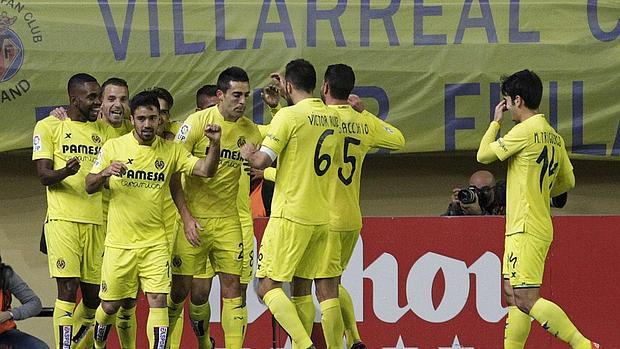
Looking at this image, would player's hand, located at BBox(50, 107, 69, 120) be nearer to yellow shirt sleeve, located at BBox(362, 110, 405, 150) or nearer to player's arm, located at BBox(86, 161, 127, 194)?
player's arm, located at BBox(86, 161, 127, 194)

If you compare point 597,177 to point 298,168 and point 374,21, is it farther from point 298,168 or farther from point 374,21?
point 298,168

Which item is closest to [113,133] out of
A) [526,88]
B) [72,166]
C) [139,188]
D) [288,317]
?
[72,166]

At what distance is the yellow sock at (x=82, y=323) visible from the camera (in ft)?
34.6

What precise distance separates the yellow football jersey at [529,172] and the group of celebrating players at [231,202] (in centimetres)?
1

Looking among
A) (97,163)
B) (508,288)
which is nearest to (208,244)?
(97,163)

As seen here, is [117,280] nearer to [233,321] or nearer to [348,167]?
[233,321]

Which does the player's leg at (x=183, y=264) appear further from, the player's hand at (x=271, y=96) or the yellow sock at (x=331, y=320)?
the player's hand at (x=271, y=96)

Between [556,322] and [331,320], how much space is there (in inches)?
63.6

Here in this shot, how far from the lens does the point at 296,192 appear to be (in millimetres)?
9445

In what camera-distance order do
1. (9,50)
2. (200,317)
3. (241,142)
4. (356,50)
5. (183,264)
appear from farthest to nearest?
(356,50), (9,50), (200,317), (183,264), (241,142)

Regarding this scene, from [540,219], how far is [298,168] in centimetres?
181

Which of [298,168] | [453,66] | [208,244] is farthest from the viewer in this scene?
[453,66]

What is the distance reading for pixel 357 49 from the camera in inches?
500

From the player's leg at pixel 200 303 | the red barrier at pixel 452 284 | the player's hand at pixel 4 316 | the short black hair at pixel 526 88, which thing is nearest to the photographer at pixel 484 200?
the red barrier at pixel 452 284
